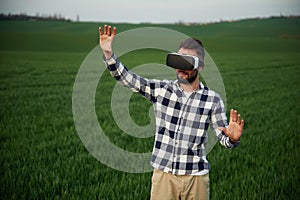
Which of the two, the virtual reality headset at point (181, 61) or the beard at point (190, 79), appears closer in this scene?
the virtual reality headset at point (181, 61)

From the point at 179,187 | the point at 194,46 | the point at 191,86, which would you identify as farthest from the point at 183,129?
the point at 194,46

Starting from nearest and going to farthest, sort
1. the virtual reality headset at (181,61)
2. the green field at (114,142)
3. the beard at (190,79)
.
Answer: the virtual reality headset at (181,61) < the beard at (190,79) < the green field at (114,142)

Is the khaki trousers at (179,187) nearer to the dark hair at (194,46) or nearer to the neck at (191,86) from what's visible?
the neck at (191,86)

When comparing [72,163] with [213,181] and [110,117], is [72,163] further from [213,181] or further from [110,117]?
[110,117]

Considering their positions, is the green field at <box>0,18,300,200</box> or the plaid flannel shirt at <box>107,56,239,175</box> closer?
the plaid flannel shirt at <box>107,56,239,175</box>

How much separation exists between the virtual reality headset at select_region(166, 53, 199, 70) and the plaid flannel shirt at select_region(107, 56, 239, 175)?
25 centimetres

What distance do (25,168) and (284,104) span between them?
7.63 metres

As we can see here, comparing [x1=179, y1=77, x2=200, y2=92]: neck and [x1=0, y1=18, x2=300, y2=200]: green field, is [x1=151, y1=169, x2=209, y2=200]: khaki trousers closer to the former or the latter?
[x1=179, y1=77, x2=200, y2=92]: neck

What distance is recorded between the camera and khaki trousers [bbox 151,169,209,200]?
2377 mm

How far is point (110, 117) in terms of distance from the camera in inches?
283

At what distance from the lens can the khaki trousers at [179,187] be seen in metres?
2.38

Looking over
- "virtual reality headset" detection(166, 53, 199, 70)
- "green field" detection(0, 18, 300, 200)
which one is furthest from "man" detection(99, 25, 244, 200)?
"green field" detection(0, 18, 300, 200)

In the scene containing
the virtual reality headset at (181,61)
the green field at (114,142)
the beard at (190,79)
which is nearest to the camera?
the virtual reality headset at (181,61)

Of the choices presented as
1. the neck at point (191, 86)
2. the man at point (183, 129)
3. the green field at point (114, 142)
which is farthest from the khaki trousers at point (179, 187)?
the green field at point (114, 142)
